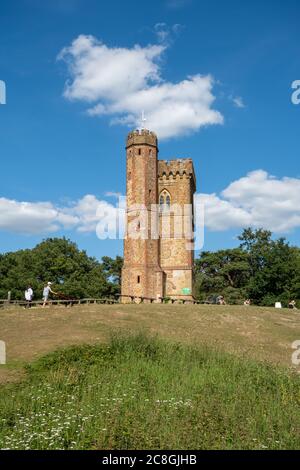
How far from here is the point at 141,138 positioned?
159 feet

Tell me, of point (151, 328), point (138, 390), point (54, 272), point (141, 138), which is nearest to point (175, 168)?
point (141, 138)

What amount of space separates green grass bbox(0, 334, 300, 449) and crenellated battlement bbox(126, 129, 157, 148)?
34.5m

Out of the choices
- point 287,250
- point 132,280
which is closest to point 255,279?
point 287,250

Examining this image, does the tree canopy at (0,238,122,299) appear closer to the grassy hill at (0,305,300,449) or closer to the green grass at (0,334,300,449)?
the grassy hill at (0,305,300,449)

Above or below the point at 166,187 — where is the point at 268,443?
below

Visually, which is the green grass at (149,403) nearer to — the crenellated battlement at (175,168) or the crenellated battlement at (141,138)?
the crenellated battlement at (141,138)

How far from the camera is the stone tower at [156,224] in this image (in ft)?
147

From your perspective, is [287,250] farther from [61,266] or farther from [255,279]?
[61,266]

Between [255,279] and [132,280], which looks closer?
[132,280]

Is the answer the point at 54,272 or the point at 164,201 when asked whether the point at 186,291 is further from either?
the point at 54,272
